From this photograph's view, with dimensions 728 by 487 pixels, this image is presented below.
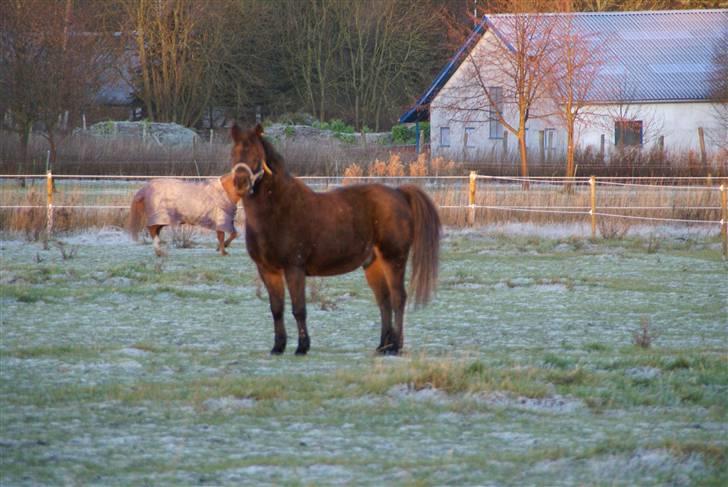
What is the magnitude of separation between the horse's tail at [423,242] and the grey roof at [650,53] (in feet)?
93.3

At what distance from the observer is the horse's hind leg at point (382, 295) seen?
852 centimetres

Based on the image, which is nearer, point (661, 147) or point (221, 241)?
point (221, 241)

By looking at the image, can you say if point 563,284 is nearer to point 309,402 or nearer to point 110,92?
point 309,402

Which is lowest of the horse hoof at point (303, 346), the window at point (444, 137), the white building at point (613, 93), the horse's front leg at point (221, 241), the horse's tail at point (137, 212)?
the horse hoof at point (303, 346)

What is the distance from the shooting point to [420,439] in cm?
580

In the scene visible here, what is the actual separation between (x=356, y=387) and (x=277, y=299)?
5.11 feet

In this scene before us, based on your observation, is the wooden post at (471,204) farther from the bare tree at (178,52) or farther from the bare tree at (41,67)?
the bare tree at (178,52)

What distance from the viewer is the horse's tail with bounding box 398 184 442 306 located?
8641 millimetres

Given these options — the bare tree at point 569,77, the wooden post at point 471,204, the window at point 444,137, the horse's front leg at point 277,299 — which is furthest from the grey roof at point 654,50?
the horse's front leg at point 277,299

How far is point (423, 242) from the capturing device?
865 centimetres

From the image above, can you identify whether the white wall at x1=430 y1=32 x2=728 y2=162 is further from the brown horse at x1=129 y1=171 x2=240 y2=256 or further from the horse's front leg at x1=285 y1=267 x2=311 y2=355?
the horse's front leg at x1=285 y1=267 x2=311 y2=355

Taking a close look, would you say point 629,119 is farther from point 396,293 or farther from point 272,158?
point 272,158

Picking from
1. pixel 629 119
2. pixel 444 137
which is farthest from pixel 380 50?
pixel 629 119

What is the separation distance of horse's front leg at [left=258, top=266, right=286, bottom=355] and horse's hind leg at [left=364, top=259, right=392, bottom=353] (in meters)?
0.73
